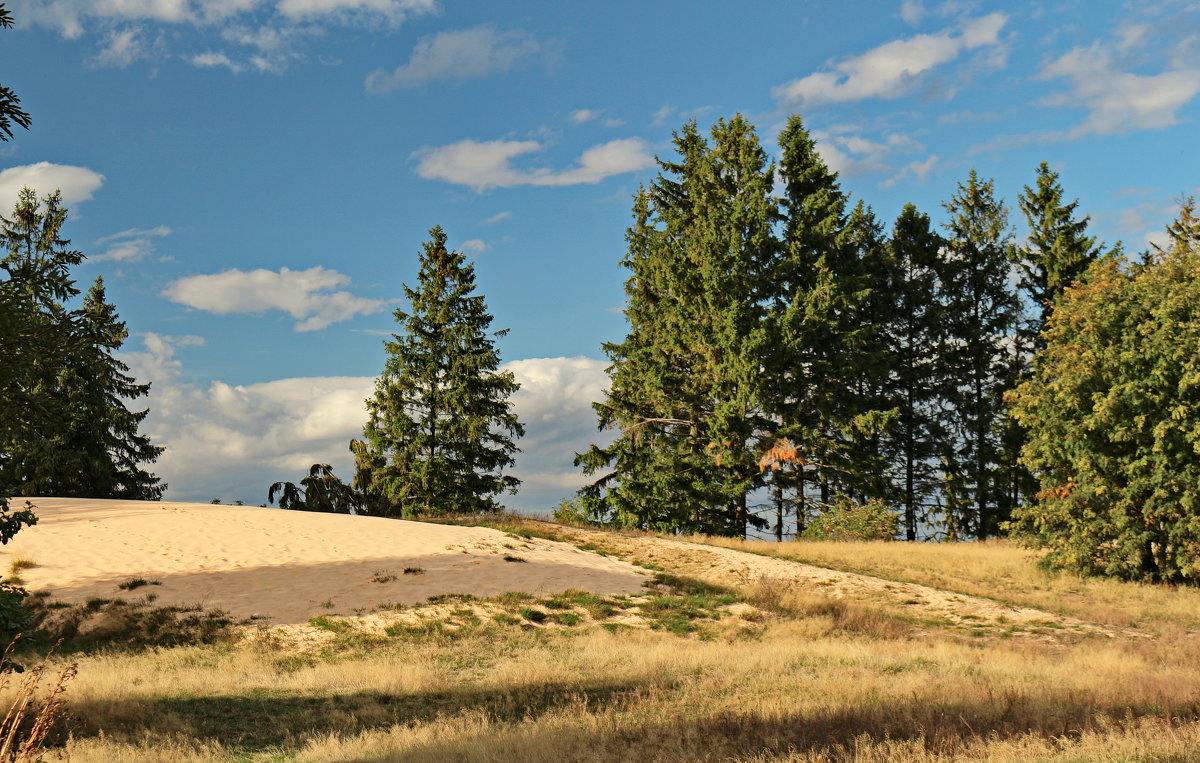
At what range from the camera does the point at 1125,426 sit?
26078 mm

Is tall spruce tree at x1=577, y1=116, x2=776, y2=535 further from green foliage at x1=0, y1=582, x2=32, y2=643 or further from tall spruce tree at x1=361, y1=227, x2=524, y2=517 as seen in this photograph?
green foliage at x1=0, y1=582, x2=32, y2=643

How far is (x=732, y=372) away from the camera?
123 ft

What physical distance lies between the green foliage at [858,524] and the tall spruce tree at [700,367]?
3.45m

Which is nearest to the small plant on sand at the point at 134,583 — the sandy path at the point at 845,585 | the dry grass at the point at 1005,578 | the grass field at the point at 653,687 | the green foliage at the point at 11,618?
the grass field at the point at 653,687

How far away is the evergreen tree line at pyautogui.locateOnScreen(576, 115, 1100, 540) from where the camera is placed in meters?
Result: 38.1

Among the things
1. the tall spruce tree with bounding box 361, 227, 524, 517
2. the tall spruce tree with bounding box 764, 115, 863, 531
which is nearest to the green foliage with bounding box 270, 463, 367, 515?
the tall spruce tree with bounding box 361, 227, 524, 517

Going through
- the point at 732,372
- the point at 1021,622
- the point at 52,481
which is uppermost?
the point at 732,372

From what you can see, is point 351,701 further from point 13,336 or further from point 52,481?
point 52,481

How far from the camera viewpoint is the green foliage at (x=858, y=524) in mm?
35719

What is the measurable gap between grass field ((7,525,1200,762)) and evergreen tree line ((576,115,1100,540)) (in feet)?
51.8

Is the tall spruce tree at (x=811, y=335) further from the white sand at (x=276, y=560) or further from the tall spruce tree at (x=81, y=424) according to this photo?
the tall spruce tree at (x=81, y=424)

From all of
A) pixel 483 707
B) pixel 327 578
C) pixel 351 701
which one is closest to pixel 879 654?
pixel 483 707

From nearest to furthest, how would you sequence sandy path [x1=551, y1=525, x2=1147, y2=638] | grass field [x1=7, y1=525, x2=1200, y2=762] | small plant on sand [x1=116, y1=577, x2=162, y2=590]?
grass field [x1=7, y1=525, x2=1200, y2=762], sandy path [x1=551, y1=525, x2=1147, y2=638], small plant on sand [x1=116, y1=577, x2=162, y2=590]

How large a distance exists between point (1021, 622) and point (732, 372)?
18245 mm
